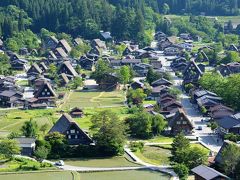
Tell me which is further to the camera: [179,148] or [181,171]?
[179,148]

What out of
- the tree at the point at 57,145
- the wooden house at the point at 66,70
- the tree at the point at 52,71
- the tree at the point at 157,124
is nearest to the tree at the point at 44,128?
the tree at the point at 57,145

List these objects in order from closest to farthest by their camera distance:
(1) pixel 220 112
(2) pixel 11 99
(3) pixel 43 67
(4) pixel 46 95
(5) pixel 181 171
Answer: (5) pixel 181 171
(1) pixel 220 112
(2) pixel 11 99
(4) pixel 46 95
(3) pixel 43 67

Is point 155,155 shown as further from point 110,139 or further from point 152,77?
point 152,77

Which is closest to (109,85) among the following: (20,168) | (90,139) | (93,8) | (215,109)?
(215,109)

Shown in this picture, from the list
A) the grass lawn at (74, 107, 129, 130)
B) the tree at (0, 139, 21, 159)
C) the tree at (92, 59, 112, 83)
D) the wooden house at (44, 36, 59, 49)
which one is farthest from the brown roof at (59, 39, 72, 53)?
the tree at (0, 139, 21, 159)

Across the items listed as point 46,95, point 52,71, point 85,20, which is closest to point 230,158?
point 46,95

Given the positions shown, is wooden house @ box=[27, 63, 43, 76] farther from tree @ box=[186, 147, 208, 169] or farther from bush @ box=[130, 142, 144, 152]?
tree @ box=[186, 147, 208, 169]

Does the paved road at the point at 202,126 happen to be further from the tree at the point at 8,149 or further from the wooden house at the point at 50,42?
the wooden house at the point at 50,42
